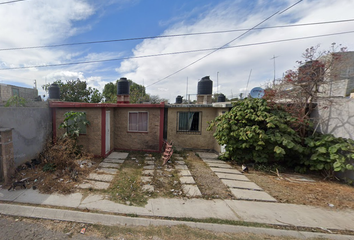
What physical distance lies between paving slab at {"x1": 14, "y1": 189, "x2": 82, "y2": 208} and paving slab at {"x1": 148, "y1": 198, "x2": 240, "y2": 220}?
1875mm

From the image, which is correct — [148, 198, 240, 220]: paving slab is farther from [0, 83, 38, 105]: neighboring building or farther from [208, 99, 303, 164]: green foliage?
[0, 83, 38, 105]: neighboring building

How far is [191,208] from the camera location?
10.7 ft

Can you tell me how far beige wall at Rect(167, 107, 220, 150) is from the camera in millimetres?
7840

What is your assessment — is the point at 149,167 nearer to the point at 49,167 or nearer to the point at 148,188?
the point at 148,188

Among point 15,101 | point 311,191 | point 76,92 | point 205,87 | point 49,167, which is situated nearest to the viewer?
point 311,191

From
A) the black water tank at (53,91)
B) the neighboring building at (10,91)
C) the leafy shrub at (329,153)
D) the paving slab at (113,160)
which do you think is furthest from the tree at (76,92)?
the leafy shrub at (329,153)

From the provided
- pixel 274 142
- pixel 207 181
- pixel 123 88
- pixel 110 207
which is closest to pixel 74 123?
pixel 123 88

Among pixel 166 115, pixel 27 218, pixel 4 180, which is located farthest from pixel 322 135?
pixel 4 180

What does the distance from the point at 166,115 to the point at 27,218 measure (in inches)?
241

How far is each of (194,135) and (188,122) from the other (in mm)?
861

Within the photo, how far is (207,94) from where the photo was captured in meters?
8.34

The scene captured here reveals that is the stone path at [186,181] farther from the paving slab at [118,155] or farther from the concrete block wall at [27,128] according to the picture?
the concrete block wall at [27,128]

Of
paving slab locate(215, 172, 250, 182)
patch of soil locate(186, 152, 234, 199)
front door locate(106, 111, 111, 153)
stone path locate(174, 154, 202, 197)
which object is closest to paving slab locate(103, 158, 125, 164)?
front door locate(106, 111, 111, 153)

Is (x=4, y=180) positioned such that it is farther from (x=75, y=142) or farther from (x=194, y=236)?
(x=194, y=236)
